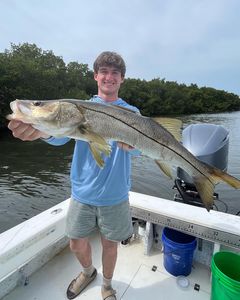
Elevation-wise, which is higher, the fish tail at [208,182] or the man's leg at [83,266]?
the fish tail at [208,182]

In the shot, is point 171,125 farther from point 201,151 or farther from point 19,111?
point 201,151

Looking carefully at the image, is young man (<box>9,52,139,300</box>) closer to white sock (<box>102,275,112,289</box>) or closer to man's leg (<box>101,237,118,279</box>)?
man's leg (<box>101,237,118,279</box>)

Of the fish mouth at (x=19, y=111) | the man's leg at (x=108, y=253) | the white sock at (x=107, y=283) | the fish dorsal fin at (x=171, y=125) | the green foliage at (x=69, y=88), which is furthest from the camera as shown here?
the green foliage at (x=69, y=88)

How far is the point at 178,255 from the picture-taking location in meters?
3.08

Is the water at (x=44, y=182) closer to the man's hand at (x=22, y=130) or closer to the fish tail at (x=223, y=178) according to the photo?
the fish tail at (x=223, y=178)

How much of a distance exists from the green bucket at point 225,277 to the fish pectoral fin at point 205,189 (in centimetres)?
68

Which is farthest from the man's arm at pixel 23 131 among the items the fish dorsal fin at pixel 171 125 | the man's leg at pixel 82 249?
the man's leg at pixel 82 249

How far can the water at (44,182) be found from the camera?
7.88 meters

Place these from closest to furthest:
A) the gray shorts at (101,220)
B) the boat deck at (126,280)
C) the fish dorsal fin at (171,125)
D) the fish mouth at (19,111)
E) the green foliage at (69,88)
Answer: the fish mouth at (19,111), the fish dorsal fin at (171,125), the gray shorts at (101,220), the boat deck at (126,280), the green foliage at (69,88)

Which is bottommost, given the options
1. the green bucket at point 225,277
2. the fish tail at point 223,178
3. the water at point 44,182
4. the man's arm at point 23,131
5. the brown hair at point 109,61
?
the water at point 44,182

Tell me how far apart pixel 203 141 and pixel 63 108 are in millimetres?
2772

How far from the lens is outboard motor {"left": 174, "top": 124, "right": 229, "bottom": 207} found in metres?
3.97

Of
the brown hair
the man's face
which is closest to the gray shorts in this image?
the man's face

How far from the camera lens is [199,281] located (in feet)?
10.3
